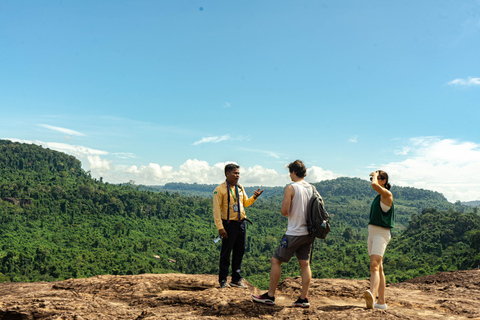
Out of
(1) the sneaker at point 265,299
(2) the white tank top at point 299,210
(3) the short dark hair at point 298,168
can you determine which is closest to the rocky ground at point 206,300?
(1) the sneaker at point 265,299

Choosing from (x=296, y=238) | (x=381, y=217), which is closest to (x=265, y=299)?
(x=296, y=238)

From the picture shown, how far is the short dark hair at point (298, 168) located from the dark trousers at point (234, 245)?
1.44 meters

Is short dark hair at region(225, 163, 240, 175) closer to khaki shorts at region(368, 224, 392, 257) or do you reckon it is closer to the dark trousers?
the dark trousers

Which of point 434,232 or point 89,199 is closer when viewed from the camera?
point 434,232

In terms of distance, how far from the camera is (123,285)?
6.07 meters

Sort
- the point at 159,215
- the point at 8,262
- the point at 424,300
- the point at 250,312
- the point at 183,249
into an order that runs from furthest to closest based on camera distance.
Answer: the point at 159,215, the point at 183,249, the point at 8,262, the point at 424,300, the point at 250,312

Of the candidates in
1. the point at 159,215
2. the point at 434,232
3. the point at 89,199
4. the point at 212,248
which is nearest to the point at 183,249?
the point at 212,248

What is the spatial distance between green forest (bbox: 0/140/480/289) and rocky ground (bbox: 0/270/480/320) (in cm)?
3157

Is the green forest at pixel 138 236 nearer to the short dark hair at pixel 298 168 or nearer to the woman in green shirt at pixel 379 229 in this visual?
the woman in green shirt at pixel 379 229

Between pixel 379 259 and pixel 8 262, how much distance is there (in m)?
73.0

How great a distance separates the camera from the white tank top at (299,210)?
14.2 ft

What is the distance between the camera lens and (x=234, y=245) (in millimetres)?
5406

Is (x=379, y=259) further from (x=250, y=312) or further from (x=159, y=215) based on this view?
(x=159, y=215)

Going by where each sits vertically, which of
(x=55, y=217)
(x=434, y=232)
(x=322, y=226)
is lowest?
(x=55, y=217)
